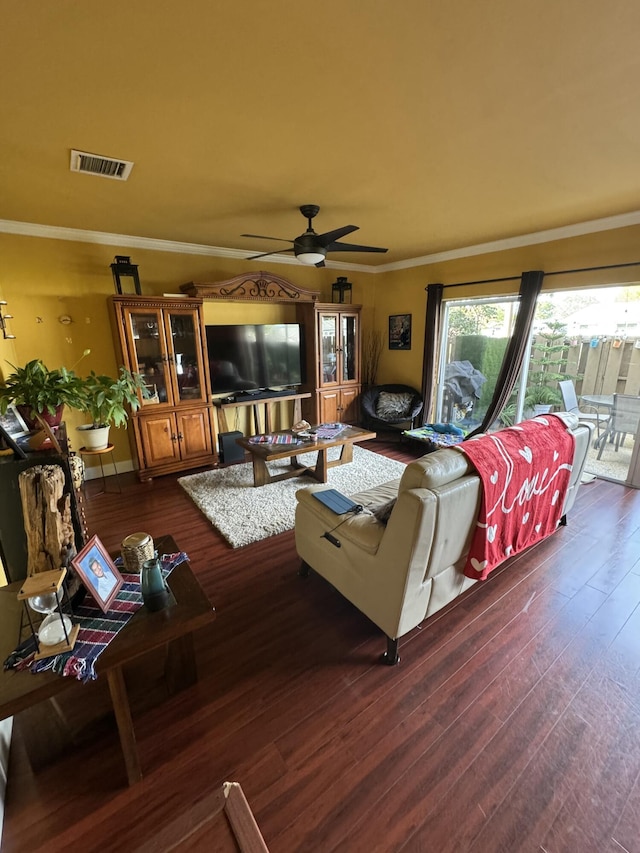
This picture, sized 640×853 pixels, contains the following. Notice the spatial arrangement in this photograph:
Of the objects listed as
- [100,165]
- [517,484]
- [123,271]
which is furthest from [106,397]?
[517,484]

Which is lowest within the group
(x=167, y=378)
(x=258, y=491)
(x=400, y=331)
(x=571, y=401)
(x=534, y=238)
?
(x=258, y=491)

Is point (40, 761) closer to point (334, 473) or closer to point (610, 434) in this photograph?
point (334, 473)

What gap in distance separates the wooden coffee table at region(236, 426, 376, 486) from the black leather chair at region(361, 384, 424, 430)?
46.1 inches

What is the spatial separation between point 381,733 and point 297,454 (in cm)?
223

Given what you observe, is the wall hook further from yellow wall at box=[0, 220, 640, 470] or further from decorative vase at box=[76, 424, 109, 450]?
decorative vase at box=[76, 424, 109, 450]

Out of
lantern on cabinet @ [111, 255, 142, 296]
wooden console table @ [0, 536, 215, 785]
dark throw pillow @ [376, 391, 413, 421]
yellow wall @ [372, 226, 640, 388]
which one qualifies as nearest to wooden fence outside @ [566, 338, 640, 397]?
yellow wall @ [372, 226, 640, 388]

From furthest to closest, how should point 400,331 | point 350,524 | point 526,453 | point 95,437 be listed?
point 400,331 → point 95,437 → point 526,453 → point 350,524

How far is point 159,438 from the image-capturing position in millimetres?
3885

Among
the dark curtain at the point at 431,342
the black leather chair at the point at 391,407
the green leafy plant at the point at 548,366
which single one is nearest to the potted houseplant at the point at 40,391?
the black leather chair at the point at 391,407

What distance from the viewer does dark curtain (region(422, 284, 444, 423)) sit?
4.67 m

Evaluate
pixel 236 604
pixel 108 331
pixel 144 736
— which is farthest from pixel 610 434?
pixel 108 331

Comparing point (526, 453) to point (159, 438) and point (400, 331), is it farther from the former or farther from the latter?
point (400, 331)

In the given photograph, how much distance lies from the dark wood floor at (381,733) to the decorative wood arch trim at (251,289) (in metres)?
3.07

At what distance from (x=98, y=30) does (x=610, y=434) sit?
4.83m
